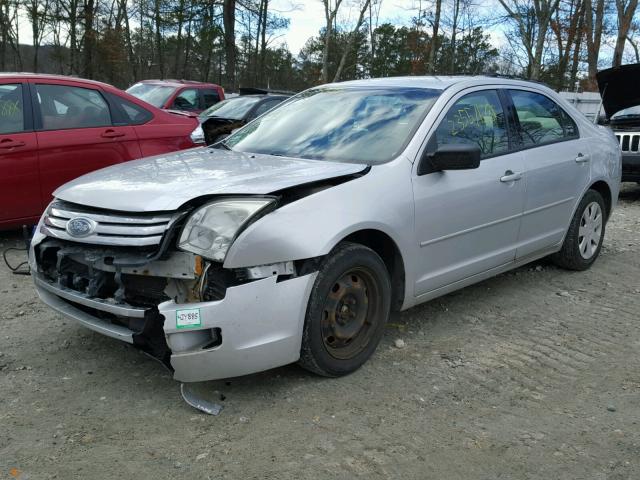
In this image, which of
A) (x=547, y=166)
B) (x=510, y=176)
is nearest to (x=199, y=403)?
(x=510, y=176)

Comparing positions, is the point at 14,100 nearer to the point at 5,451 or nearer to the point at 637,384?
the point at 5,451

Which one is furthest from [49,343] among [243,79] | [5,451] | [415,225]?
[243,79]

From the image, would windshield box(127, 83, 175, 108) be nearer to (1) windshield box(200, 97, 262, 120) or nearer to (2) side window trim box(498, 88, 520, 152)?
(1) windshield box(200, 97, 262, 120)

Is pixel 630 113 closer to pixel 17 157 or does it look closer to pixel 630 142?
pixel 630 142

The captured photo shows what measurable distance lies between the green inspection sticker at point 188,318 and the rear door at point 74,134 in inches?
135

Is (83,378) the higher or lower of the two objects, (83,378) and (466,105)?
the lower

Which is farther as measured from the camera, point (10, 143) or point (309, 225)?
point (10, 143)

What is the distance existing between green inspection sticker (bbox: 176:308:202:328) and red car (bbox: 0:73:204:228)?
3403mm

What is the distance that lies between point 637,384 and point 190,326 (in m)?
2.48

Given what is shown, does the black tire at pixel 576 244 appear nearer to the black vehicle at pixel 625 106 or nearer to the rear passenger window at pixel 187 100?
the black vehicle at pixel 625 106

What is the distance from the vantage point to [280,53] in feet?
148

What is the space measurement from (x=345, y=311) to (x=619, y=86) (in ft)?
20.8

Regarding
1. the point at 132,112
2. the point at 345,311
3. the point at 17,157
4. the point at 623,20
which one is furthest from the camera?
the point at 623,20

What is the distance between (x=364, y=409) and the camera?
10.00 feet
